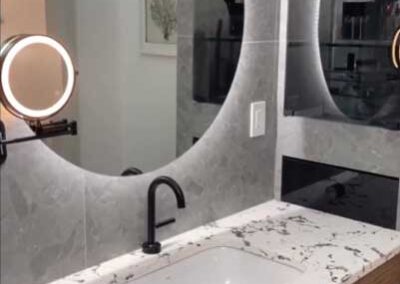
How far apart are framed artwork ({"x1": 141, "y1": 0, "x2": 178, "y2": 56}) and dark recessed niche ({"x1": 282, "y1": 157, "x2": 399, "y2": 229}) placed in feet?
2.20

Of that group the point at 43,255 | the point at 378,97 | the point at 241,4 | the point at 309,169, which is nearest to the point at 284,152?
the point at 309,169

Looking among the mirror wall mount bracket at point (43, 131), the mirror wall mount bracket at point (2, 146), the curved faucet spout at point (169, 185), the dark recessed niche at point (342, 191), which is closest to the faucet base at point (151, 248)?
the curved faucet spout at point (169, 185)

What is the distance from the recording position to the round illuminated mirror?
1190mm

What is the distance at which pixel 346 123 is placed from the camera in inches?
69.4

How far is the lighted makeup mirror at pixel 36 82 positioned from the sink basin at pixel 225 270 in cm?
50

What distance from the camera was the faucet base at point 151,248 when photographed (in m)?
1.47

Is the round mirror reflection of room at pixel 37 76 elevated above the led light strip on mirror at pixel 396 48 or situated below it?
below

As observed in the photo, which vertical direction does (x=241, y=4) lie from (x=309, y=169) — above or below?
above

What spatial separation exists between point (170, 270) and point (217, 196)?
13.8 inches

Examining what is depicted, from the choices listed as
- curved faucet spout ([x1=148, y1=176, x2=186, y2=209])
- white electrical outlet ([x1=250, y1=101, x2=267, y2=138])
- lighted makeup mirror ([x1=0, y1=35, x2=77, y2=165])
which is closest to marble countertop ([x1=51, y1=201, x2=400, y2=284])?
curved faucet spout ([x1=148, y1=176, x2=186, y2=209])

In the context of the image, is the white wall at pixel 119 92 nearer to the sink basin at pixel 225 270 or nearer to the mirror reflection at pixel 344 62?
the sink basin at pixel 225 270

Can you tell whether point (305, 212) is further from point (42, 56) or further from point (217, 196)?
point (42, 56)

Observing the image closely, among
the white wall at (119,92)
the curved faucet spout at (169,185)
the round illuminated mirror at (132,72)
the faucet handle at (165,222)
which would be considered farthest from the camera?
the faucet handle at (165,222)

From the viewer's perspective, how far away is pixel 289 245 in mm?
1574
